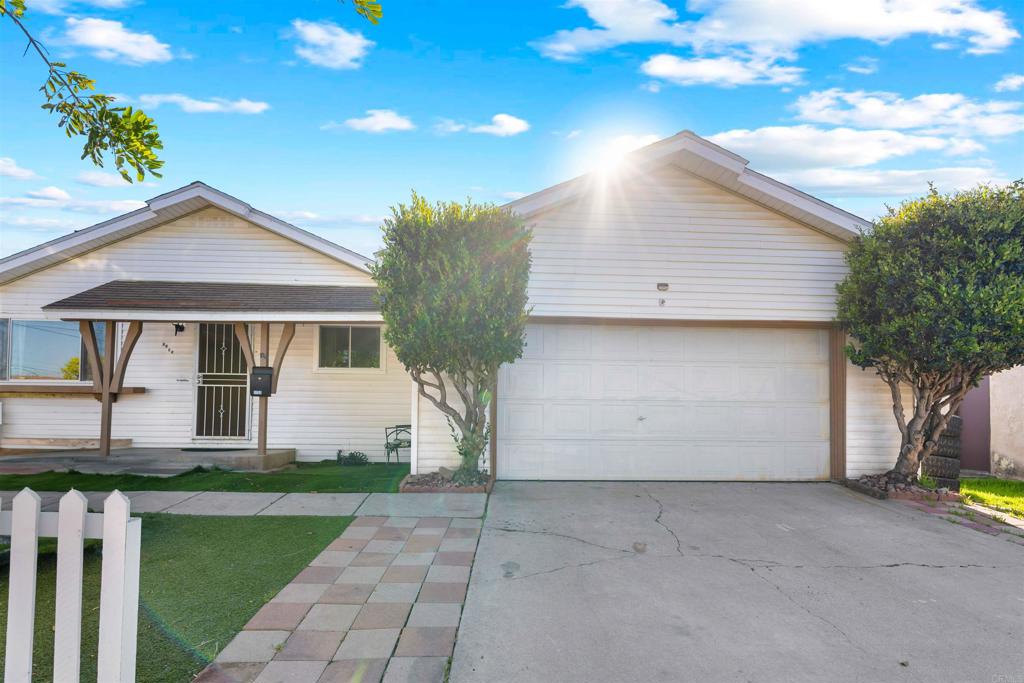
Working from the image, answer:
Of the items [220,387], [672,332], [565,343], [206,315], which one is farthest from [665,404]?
[220,387]

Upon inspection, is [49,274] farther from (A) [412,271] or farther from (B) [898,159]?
(B) [898,159]

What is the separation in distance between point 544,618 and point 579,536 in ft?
6.48

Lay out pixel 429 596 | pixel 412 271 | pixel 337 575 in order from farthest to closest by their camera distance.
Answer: pixel 412 271 → pixel 337 575 → pixel 429 596

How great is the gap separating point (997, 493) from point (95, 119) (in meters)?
12.0

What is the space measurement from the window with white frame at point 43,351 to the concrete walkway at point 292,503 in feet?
→ 15.6

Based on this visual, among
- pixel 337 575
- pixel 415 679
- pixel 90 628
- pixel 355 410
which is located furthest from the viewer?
pixel 355 410

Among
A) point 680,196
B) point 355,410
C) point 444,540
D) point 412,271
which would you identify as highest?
point 680,196

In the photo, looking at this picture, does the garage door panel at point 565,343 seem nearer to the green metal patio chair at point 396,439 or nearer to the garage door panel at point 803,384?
the garage door panel at point 803,384

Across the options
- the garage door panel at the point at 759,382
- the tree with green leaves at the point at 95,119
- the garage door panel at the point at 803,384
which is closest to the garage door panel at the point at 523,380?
the garage door panel at the point at 759,382

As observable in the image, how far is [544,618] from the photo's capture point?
408 cm

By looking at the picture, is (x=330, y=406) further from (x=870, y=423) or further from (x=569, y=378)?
(x=870, y=423)

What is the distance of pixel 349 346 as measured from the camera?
38.3ft

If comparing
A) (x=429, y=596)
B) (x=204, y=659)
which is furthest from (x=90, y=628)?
(x=429, y=596)

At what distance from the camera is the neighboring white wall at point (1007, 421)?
11.1m
